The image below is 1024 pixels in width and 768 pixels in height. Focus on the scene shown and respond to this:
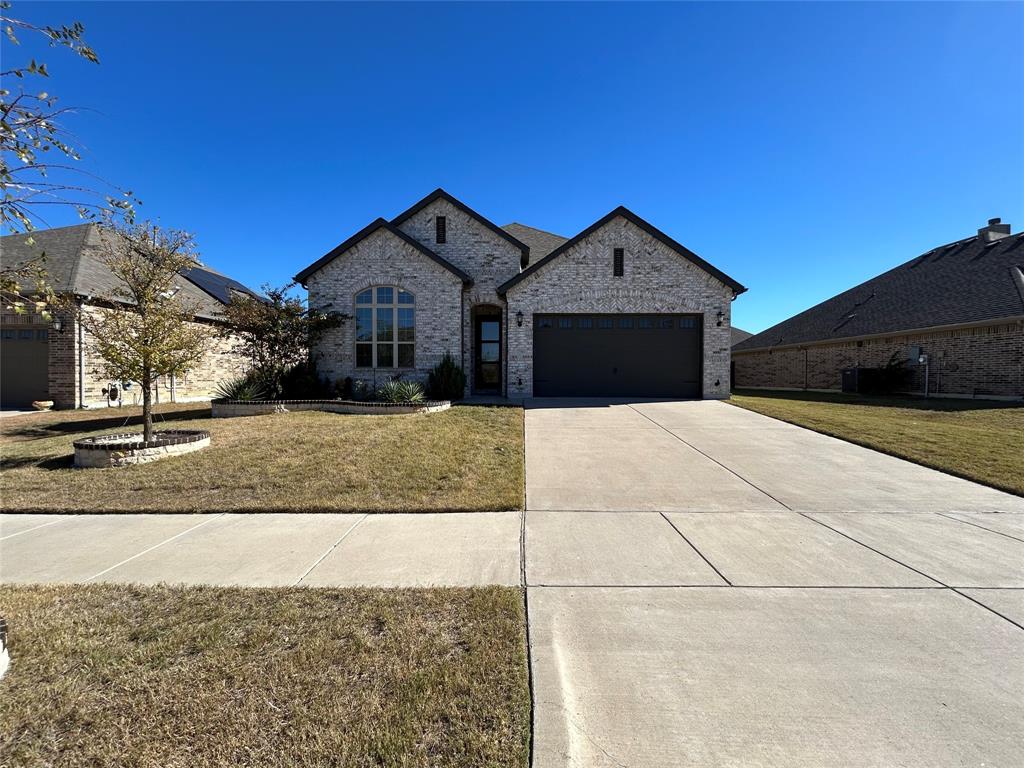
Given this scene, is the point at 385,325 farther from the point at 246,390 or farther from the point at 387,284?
the point at 246,390

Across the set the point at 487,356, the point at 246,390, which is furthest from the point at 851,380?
the point at 246,390

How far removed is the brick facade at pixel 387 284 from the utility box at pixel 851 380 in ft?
60.5

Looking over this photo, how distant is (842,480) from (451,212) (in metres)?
14.8

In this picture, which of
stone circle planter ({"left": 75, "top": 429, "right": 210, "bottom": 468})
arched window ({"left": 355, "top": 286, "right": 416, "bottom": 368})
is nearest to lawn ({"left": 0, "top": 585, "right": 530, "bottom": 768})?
stone circle planter ({"left": 75, "top": 429, "right": 210, "bottom": 468})

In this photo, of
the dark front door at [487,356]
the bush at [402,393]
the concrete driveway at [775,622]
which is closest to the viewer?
the concrete driveway at [775,622]

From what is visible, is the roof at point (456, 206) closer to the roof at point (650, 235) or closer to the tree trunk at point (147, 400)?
the roof at point (650, 235)

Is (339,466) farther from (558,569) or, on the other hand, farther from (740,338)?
(740,338)

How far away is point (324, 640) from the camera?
266 centimetres

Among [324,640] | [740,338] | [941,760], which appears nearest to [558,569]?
[324,640]

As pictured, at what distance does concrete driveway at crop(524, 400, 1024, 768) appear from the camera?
6.73ft

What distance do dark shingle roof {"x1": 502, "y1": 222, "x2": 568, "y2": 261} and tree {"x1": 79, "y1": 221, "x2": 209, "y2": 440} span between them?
1336 cm

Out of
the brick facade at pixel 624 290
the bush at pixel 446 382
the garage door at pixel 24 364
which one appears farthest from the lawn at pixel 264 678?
the garage door at pixel 24 364

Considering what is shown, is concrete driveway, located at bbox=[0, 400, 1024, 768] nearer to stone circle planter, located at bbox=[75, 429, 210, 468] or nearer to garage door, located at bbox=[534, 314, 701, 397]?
stone circle planter, located at bbox=[75, 429, 210, 468]

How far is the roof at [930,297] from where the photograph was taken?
16.2m
